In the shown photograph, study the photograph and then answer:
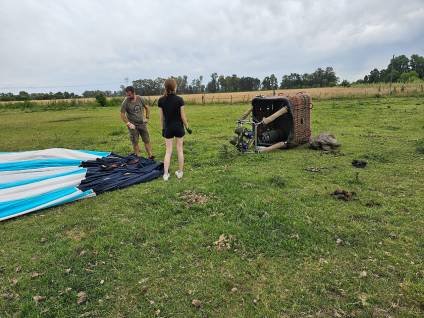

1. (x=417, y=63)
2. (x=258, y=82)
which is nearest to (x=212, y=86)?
(x=258, y=82)

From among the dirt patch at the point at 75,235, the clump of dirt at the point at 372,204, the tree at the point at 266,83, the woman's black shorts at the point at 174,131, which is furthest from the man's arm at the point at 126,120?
the tree at the point at 266,83

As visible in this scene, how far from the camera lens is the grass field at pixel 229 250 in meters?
3.31

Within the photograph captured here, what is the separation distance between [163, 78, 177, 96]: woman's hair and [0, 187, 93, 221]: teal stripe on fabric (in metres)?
2.37

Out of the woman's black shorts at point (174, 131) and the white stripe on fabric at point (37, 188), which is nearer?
the white stripe on fabric at point (37, 188)

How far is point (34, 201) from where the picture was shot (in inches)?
229

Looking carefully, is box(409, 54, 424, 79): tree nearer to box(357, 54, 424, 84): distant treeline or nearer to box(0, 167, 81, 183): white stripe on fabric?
box(357, 54, 424, 84): distant treeline

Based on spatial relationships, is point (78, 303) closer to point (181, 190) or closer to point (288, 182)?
point (181, 190)

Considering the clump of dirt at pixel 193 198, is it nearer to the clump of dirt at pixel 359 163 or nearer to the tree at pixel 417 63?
the clump of dirt at pixel 359 163

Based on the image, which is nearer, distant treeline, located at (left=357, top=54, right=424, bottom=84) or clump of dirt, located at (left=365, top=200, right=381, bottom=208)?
clump of dirt, located at (left=365, top=200, right=381, bottom=208)

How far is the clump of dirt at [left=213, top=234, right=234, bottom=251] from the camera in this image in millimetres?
4246

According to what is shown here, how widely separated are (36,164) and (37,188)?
3.94 feet

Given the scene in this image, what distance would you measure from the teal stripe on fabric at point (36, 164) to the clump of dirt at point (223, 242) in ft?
14.2

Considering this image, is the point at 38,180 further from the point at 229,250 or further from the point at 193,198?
the point at 229,250

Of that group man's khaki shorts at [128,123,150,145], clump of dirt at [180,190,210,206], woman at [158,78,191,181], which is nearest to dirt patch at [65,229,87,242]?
clump of dirt at [180,190,210,206]
